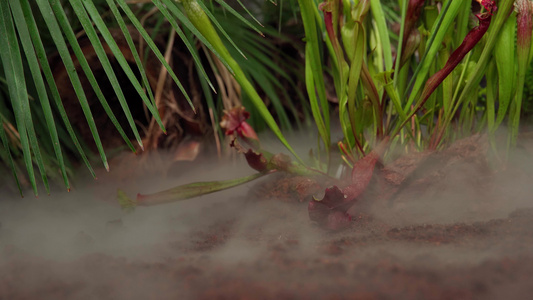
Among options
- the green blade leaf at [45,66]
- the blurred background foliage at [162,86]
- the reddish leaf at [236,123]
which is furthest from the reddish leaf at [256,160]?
the blurred background foliage at [162,86]

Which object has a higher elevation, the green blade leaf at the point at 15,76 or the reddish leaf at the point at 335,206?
the green blade leaf at the point at 15,76

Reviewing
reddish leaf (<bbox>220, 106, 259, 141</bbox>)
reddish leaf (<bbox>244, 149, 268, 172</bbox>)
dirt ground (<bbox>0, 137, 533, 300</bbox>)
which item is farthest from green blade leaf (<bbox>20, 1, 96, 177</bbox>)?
reddish leaf (<bbox>220, 106, 259, 141</bbox>)

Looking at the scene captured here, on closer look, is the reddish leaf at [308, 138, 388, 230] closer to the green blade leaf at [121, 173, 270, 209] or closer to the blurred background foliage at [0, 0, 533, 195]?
the green blade leaf at [121, 173, 270, 209]

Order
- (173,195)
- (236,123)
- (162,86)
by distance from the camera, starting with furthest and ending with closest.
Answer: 1. (162,86)
2. (236,123)
3. (173,195)

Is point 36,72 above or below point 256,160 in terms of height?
above

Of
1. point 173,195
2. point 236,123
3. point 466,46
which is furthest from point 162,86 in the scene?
point 466,46

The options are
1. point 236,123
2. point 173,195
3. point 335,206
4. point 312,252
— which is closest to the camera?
point 312,252

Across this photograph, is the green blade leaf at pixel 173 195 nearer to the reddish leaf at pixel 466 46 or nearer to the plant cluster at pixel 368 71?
the plant cluster at pixel 368 71

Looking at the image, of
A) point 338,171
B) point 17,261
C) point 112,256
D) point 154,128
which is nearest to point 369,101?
point 338,171

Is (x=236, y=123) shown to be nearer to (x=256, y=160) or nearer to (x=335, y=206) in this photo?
(x=256, y=160)
